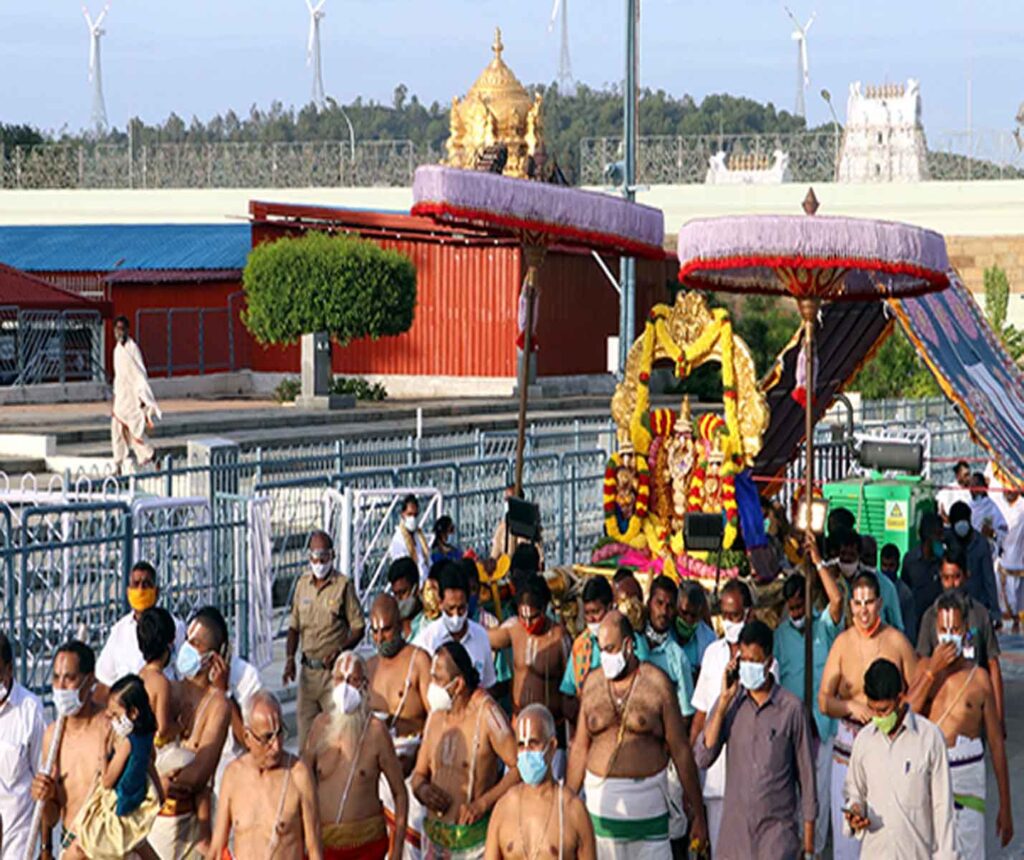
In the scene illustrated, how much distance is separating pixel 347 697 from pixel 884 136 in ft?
213

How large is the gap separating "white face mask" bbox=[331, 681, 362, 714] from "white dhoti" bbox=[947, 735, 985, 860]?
277 centimetres

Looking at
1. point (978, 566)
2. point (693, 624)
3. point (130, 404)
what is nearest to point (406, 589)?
point (693, 624)

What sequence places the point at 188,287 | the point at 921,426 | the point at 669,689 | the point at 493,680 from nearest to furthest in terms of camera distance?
the point at 669,689 → the point at 493,680 → the point at 921,426 → the point at 188,287

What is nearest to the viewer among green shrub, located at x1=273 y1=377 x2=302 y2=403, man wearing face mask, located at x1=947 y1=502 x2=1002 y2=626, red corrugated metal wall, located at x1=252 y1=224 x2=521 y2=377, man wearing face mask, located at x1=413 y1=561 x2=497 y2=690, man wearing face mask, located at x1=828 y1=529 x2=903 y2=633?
man wearing face mask, located at x1=413 y1=561 x2=497 y2=690

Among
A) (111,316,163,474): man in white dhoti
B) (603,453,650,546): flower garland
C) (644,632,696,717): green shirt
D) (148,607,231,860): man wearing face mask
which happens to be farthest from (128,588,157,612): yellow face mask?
(111,316,163,474): man in white dhoti

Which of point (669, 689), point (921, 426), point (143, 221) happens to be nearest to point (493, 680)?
point (669, 689)

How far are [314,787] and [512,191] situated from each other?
5.98 metres

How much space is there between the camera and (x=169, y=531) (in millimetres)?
14008

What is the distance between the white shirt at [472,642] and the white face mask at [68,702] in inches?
82.2

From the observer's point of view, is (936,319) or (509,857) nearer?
(509,857)

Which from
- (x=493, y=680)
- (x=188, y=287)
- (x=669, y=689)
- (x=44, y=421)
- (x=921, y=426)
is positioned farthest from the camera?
(x=188, y=287)

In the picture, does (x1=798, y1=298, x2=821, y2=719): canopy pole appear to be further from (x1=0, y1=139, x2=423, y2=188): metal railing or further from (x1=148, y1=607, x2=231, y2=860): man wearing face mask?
(x1=0, y1=139, x2=423, y2=188): metal railing

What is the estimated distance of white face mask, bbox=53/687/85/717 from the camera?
321 inches

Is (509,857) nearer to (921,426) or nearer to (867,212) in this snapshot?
(921,426)
